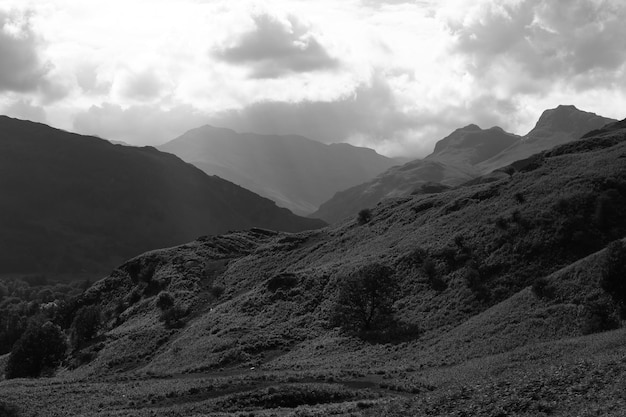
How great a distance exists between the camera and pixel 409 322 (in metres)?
72.7

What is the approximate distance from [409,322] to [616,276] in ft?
84.6

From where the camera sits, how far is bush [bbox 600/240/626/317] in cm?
5341

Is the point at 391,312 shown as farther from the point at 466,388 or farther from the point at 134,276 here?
the point at 134,276

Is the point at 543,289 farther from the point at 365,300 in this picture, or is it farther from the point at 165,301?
the point at 165,301

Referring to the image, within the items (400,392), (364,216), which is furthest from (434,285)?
(364,216)

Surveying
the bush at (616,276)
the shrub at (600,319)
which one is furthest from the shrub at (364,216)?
the shrub at (600,319)

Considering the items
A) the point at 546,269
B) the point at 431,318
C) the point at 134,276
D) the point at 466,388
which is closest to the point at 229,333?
the point at 431,318

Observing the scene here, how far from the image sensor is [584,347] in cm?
4081

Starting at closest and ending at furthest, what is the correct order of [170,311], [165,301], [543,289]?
[543,289] < [170,311] < [165,301]

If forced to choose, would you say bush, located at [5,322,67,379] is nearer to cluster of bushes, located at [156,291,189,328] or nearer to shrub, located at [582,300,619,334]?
cluster of bushes, located at [156,291,189,328]

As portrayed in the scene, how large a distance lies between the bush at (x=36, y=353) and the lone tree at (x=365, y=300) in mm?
51722

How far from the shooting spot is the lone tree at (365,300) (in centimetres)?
7725

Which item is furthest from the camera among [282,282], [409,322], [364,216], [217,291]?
[364,216]

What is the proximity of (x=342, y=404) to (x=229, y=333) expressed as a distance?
4993cm
